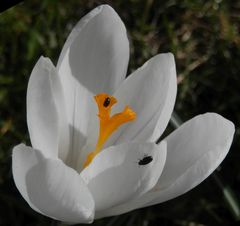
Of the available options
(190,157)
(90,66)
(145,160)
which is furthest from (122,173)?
(90,66)

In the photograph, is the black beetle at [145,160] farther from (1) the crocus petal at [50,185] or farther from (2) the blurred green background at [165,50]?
(2) the blurred green background at [165,50]

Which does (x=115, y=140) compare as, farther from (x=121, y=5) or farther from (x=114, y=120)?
(x=121, y=5)

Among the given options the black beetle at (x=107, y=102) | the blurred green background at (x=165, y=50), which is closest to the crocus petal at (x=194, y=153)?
the black beetle at (x=107, y=102)

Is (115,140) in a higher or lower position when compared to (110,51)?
lower

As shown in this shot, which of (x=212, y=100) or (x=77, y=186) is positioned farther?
(x=212, y=100)

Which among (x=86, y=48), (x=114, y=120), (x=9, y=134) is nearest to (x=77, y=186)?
(x=114, y=120)

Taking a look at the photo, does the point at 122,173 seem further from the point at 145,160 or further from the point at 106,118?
the point at 106,118

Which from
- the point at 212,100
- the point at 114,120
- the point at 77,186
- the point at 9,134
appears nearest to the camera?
the point at 77,186
